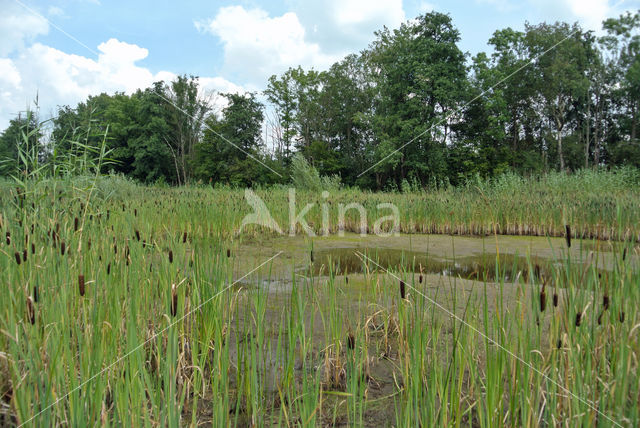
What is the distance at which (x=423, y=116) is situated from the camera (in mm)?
23938

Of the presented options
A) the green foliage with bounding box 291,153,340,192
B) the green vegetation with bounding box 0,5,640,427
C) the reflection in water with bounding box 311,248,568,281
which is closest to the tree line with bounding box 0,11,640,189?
the green vegetation with bounding box 0,5,640,427

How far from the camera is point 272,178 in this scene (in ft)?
92.8

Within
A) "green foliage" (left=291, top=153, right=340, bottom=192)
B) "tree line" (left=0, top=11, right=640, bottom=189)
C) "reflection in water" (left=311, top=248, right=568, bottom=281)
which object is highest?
"tree line" (left=0, top=11, right=640, bottom=189)

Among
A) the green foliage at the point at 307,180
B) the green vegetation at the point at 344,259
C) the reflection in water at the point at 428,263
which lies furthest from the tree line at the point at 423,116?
the reflection in water at the point at 428,263

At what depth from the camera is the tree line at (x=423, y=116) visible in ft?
79.2

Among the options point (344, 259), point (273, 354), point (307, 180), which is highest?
point (307, 180)

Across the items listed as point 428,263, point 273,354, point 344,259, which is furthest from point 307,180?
point 273,354

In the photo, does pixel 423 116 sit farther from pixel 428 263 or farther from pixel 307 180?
pixel 428 263

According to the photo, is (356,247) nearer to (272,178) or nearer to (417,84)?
(417,84)

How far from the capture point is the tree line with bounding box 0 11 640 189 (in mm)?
24125

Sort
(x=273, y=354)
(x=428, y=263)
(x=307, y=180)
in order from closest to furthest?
(x=273, y=354) → (x=428, y=263) → (x=307, y=180)

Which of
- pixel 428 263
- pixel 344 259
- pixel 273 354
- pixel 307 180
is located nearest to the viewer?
pixel 273 354

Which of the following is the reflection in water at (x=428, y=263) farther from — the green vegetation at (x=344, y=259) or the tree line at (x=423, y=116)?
the tree line at (x=423, y=116)

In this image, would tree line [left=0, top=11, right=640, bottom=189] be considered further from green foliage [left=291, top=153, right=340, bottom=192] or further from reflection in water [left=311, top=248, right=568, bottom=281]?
reflection in water [left=311, top=248, right=568, bottom=281]
